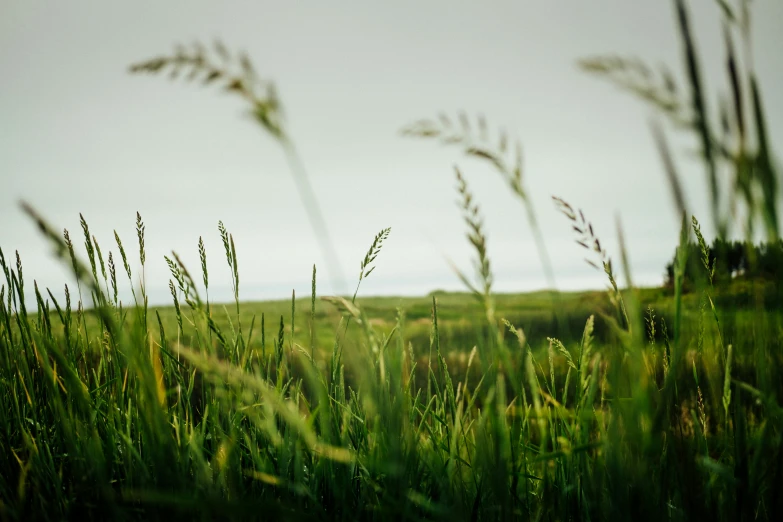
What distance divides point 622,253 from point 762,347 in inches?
12.0

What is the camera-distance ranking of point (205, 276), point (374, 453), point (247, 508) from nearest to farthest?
point (247, 508)
point (374, 453)
point (205, 276)

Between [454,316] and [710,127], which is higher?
[710,127]

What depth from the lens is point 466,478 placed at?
1258mm

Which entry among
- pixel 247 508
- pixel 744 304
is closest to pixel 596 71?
pixel 744 304

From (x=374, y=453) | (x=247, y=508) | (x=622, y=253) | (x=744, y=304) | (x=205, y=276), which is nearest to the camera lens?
(x=247, y=508)

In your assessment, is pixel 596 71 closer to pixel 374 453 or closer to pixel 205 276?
pixel 374 453

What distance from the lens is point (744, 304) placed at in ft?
2.96

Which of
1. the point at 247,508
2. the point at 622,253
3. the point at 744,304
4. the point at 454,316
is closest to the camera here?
the point at 247,508

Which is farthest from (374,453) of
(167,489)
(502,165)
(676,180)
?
(676,180)

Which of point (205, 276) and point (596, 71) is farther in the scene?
point (205, 276)

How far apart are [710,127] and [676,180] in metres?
0.07

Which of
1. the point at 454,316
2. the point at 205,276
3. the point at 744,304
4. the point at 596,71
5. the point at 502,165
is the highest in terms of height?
the point at 596,71

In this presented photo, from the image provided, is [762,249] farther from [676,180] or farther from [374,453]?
[374,453]

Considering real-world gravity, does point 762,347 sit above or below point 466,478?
above
